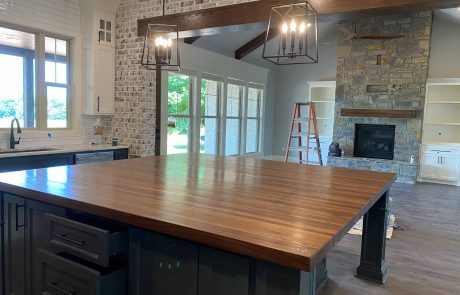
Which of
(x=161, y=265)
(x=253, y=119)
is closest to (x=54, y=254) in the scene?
(x=161, y=265)

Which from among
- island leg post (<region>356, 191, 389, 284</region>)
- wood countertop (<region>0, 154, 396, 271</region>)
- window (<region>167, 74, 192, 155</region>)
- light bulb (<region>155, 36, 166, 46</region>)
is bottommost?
island leg post (<region>356, 191, 389, 284</region>)

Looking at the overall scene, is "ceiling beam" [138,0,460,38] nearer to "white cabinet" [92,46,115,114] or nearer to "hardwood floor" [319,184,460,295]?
"white cabinet" [92,46,115,114]

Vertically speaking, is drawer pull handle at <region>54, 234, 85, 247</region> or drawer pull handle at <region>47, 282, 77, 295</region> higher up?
drawer pull handle at <region>54, 234, 85, 247</region>

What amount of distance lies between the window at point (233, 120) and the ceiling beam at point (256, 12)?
145 inches

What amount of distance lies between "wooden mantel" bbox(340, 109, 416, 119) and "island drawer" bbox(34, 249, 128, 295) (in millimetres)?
7385

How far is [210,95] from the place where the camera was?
768 cm

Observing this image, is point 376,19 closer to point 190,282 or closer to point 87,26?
point 87,26

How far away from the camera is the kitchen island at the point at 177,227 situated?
1.19m

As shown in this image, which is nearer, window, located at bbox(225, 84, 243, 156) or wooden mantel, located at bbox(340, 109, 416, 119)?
wooden mantel, located at bbox(340, 109, 416, 119)

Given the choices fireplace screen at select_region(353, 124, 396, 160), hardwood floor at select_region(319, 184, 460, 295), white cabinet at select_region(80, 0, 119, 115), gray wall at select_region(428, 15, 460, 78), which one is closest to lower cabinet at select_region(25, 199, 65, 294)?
hardwood floor at select_region(319, 184, 460, 295)

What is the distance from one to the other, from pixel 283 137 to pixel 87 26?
678 cm

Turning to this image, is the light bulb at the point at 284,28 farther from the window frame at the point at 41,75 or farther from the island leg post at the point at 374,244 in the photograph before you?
the window frame at the point at 41,75

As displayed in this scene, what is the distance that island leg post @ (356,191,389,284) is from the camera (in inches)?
106

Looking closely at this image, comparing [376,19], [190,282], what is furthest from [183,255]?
[376,19]
